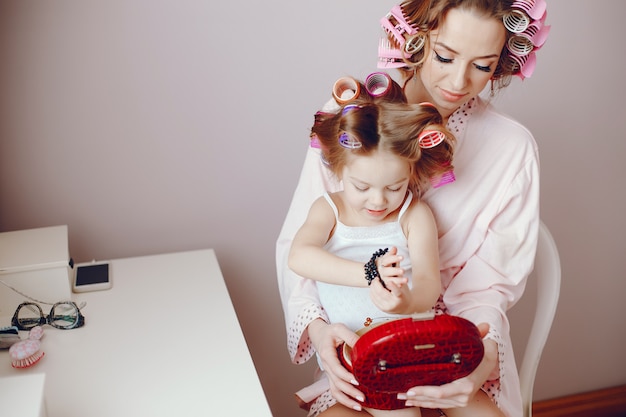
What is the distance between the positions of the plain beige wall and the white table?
73 millimetres

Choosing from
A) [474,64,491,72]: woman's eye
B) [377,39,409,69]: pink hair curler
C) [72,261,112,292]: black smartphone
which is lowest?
[72,261,112,292]: black smartphone

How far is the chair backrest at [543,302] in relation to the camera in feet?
4.80

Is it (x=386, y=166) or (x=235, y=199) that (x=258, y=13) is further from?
(x=386, y=166)

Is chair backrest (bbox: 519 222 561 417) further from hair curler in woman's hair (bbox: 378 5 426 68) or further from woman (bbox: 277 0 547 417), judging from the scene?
hair curler in woman's hair (bbox: 378 5 426 68)

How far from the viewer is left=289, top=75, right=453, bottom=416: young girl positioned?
1100mm

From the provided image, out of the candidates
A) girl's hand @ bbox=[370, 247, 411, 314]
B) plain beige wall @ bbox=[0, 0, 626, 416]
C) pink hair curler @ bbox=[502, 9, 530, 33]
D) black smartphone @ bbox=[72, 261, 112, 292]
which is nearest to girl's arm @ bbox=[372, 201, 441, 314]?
girl's hand @ bbox=[370, 247, 411, 314]

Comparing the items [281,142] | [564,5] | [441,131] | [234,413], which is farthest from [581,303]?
[234,413]

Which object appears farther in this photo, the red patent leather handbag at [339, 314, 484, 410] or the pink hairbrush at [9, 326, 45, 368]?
the pink hairbrush at [9, 326, 45, 368]

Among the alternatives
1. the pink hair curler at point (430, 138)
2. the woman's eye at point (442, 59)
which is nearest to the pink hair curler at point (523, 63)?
the woman's eye at point (442, 59)

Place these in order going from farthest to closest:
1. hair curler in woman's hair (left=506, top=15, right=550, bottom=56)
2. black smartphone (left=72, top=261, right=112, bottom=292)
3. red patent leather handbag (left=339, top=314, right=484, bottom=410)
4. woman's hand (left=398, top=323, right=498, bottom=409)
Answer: black smartphone (left=72, top=261, right=112, bottom=292) → hair curler in woman's hair (left=506, top=15, right=550, bottom=56) → woman's hand (left=398, top=323, right=498, bottom=409) → red patent leather handbag (left=339, top=314, right=484, bottom=410)

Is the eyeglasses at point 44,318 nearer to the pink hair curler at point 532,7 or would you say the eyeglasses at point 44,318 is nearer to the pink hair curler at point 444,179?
the pink hair curler at point 444,179

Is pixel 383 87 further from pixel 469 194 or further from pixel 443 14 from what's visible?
pixel 469 194

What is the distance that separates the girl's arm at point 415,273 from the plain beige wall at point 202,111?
19.8 inches

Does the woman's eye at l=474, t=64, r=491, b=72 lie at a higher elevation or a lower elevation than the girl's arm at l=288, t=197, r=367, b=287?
higher
